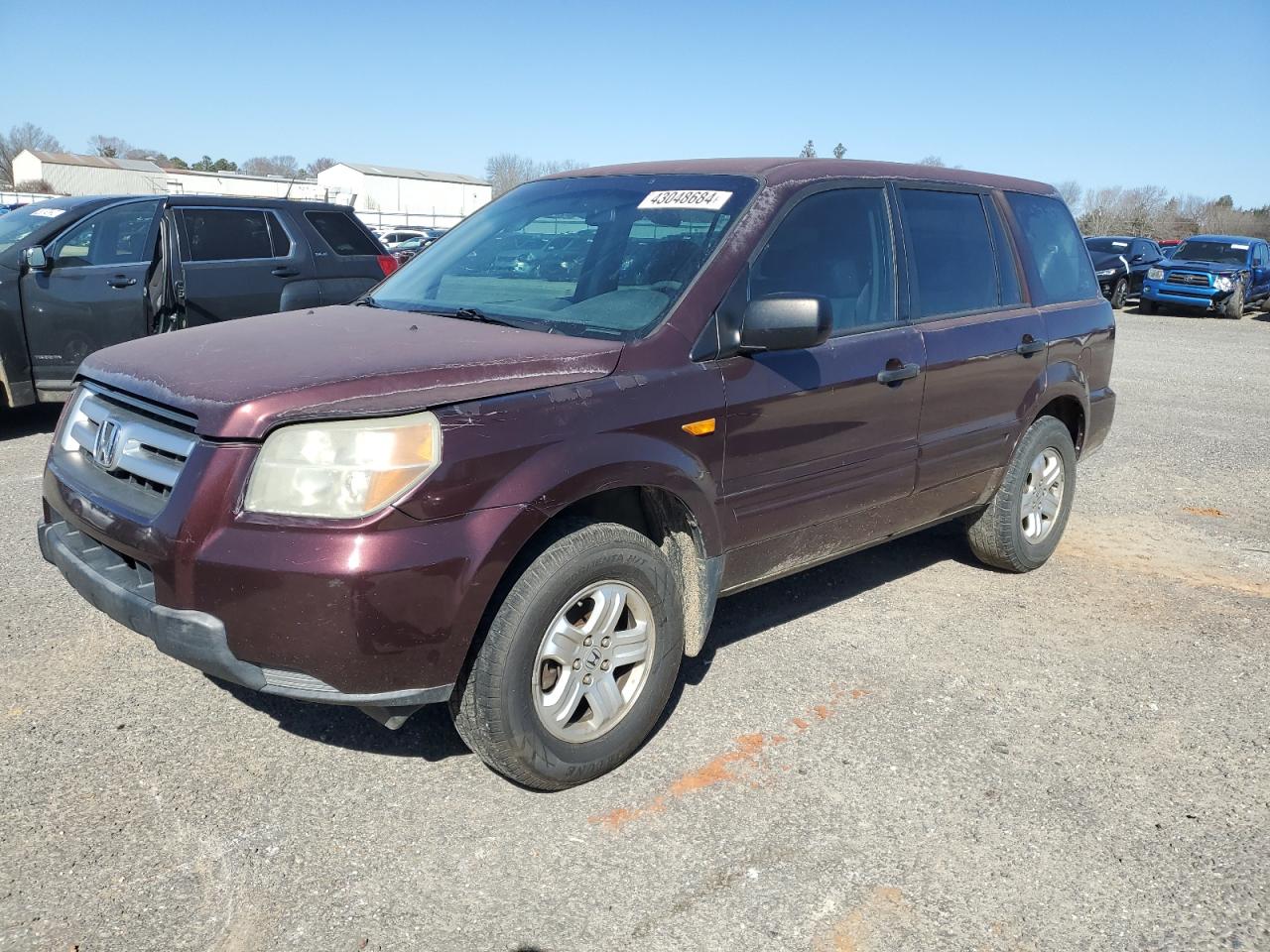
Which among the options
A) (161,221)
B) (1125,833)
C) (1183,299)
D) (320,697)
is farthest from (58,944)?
(1183,299)

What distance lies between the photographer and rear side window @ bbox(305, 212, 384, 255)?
877 cm

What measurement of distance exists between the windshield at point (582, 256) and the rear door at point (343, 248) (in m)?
4.44

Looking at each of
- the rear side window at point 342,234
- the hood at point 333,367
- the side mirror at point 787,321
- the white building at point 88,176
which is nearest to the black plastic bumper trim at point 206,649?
the hood at point 333,367

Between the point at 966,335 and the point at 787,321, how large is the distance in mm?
1486

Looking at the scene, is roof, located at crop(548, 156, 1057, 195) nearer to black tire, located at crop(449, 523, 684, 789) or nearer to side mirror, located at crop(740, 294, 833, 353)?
side mirror, located at crop(740, 294, 833, 353)

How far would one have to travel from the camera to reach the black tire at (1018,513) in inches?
194

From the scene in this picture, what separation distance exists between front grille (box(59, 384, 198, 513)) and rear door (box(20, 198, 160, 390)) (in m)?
4.73

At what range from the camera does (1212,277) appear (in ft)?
→ 74.8

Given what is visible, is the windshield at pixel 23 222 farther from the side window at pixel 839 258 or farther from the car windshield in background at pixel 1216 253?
the car windshield in background at pixel 1216 253

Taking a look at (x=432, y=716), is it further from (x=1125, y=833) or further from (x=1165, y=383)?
(x=1165, y=383)

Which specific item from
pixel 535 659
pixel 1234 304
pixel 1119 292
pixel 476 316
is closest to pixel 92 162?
pixel 1119 292

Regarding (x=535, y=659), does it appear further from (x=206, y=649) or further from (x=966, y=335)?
(x=966, y=335)

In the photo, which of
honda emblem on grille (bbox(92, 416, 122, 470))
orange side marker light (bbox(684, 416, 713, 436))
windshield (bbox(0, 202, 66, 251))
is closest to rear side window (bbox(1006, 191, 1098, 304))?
orange side marker light (bbox(684, 416, 713, 436))

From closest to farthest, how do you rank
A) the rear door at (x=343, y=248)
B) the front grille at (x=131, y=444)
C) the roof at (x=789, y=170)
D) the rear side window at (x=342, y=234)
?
the front grille at (x=131, y=444) → the roof at (x=789, y=170) → the rear door at (x=343, y=248) → the rear side window at (x=342, y=234)
